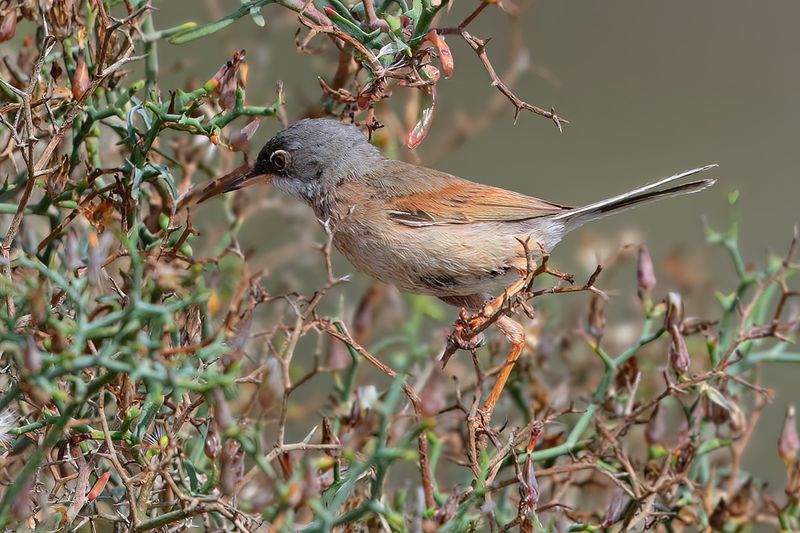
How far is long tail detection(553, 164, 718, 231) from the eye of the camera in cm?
348

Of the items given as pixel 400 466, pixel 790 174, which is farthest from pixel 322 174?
pixel 790 174

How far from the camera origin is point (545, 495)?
128 inches

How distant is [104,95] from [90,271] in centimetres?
104

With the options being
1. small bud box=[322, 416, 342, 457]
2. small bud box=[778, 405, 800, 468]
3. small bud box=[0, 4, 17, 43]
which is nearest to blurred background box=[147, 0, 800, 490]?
small bud box=[778, 405, 800, 468]

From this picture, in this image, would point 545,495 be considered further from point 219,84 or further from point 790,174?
point 790,174

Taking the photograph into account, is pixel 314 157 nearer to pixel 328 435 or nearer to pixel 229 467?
pixel 328 435

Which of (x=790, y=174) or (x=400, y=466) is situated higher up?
(x=400, y=466)

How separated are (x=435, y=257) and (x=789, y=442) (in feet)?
4.13

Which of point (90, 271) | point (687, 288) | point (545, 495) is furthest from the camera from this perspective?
point (687, 288)

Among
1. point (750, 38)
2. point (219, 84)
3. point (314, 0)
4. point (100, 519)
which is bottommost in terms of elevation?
point (750, 38)

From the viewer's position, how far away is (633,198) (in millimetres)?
3637

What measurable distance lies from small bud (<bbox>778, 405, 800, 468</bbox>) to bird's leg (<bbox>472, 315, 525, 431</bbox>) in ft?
2.62

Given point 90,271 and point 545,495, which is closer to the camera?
point 90,271

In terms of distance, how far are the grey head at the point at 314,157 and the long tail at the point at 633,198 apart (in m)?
0.76
